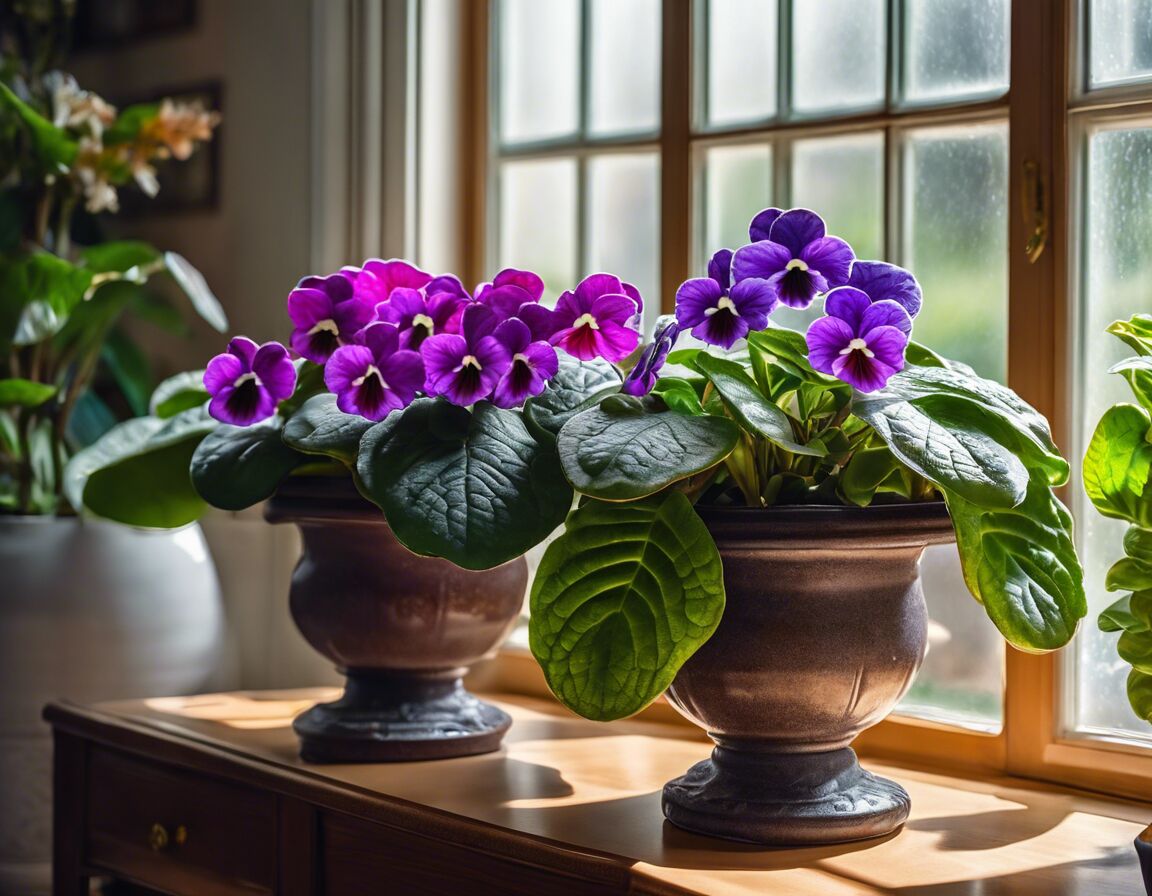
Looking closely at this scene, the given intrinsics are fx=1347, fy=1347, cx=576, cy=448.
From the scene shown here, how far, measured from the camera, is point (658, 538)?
100 cm

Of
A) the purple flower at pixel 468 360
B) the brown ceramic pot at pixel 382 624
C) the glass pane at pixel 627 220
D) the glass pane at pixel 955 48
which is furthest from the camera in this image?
the glass pane at pixel 627 220

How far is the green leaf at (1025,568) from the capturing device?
3.21 ft

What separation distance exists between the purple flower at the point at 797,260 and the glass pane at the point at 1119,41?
51 centimetres

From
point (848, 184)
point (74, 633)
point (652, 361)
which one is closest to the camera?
point (652, 361)

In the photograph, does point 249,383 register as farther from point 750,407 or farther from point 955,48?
point 955,48

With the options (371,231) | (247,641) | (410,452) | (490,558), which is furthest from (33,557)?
(490,558)

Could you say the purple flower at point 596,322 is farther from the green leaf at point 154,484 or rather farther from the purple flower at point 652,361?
the green leaf at point 154,484

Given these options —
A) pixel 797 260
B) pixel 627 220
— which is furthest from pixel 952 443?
pixel 627 220

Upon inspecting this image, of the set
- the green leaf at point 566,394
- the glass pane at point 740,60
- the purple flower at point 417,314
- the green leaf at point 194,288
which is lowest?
the green leaf at point 566,394

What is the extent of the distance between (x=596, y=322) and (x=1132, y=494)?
1.45 feet

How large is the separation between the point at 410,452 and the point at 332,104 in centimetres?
104

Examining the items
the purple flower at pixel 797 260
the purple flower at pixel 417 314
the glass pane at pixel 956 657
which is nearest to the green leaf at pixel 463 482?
the purple flower at pixel 417 314

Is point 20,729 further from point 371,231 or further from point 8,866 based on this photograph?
point 371,231

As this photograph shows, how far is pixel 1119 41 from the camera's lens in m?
1.34
